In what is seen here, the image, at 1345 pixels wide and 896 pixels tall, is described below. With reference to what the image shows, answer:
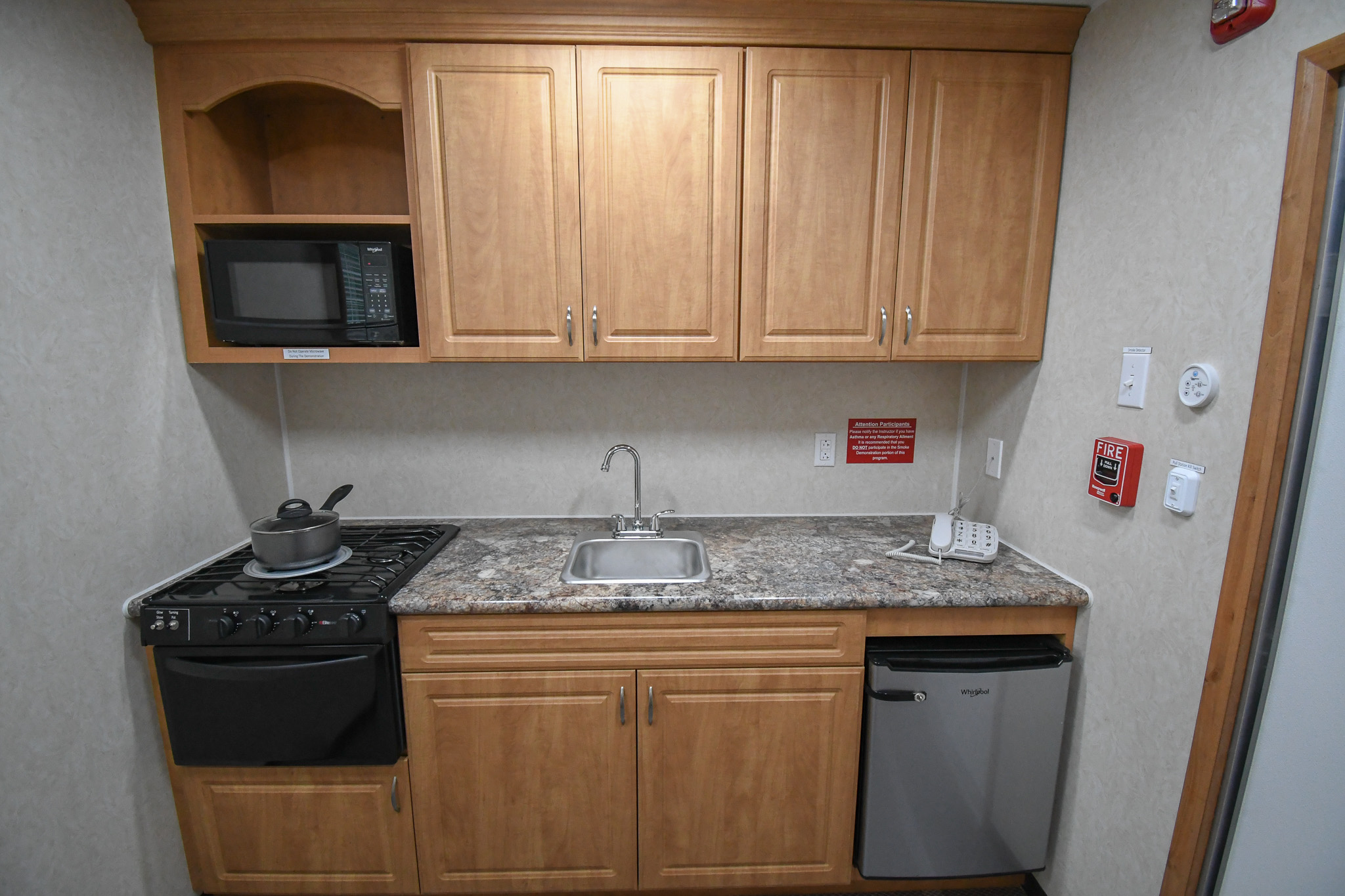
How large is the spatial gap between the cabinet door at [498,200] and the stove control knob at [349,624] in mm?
732

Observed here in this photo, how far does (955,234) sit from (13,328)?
7.45ft

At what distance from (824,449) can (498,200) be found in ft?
4.43

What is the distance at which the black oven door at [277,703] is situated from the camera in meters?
1.39

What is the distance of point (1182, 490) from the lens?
1.18 metres

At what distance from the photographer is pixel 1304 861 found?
1081mm

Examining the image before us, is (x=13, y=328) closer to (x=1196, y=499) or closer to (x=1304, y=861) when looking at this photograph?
(x=1196, y=499)

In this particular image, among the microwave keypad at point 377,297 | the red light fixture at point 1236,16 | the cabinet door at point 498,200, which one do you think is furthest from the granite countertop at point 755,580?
the red light fixture at point 1236,16

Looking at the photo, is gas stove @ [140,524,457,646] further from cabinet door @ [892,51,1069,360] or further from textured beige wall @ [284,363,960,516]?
cabinet door @ [892,51,1069,360]

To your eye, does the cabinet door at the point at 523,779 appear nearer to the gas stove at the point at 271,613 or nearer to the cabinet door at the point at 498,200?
the gas stove at the point at 271,613

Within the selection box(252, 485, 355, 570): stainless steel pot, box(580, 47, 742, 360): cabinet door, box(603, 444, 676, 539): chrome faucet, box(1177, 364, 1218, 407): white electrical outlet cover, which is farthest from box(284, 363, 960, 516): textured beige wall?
box(1177, 364, 1218, 407): white electrical outlet cover

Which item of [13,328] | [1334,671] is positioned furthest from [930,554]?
[13,328]

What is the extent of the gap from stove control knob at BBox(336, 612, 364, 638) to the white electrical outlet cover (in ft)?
6.31

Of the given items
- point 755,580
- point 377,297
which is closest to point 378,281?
point 377,297

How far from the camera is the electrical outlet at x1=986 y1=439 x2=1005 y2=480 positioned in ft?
6.05
